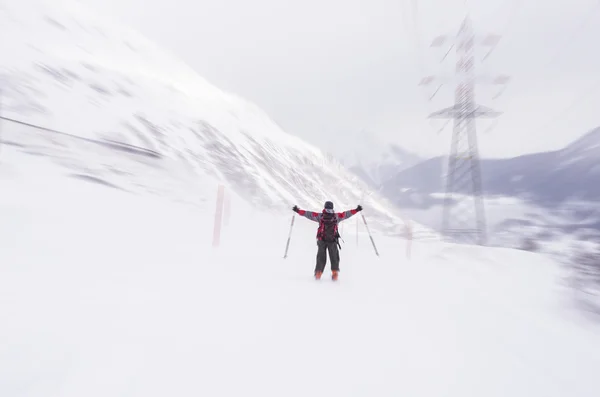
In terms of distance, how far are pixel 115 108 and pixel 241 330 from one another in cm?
2835

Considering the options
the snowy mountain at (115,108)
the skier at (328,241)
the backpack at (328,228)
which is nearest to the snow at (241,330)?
the skier at (328,241)

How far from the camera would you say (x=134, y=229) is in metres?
9.05

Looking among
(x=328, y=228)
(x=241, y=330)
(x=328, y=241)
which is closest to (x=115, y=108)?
(x=328, y=228)

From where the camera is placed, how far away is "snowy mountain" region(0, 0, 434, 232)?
1595 cm

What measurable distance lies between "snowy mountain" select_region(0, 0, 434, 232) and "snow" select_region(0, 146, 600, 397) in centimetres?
891

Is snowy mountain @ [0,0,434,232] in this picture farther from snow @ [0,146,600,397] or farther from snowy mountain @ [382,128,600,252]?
snowy mountain @ [382,128,600,252]

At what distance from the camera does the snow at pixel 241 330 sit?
2205 millimetres

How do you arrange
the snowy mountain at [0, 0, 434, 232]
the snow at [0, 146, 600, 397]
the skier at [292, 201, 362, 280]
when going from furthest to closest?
the snowy mountain at [0, 0, 434, 232], the skier at [292, 201, 362, 280], the snow at [0, 146, 600, 397]

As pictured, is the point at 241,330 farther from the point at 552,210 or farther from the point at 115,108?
the point at 115,108

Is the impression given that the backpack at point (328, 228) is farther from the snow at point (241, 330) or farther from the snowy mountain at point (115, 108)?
the snowy mountain at point (115, 108)

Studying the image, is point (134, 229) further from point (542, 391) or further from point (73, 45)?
point (73, 45)

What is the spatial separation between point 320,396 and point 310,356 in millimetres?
567

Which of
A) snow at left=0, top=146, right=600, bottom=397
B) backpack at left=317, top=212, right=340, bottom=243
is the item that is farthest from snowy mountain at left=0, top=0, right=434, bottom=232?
backpack at left=317, top=212, right=340, bottom=243

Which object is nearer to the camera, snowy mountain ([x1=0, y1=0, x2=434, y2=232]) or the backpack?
the backpack
